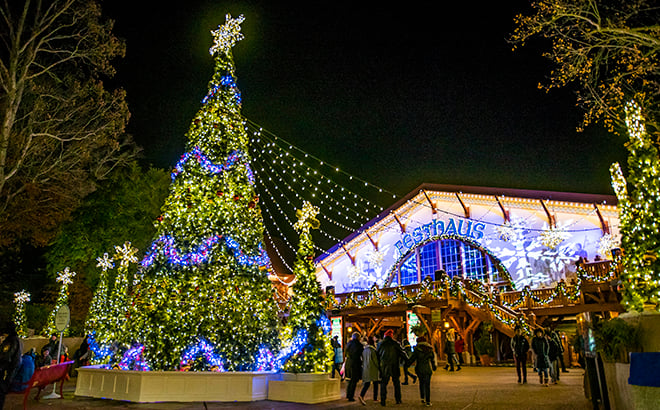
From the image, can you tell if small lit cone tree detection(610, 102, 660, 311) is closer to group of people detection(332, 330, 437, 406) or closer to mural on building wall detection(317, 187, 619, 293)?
group of people detection(332, 330, 437, 406)

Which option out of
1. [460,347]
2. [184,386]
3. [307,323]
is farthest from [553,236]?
[184,386]

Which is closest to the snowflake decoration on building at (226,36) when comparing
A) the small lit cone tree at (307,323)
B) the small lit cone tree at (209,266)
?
the small lit cone tree at (209,266)

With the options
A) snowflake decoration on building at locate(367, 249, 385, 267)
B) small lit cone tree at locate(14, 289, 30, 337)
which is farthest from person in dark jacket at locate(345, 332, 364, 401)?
small lit cone tree at locate(14, 289, 30, 337)

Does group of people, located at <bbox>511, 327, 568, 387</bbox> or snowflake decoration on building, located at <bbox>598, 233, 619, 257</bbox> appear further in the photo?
snowflake decoration on building, located at <bbox>598, 233, 619, 257</bbox>

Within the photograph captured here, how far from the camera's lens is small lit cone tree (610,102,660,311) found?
22.0 ft

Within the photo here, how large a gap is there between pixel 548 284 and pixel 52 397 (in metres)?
19.3

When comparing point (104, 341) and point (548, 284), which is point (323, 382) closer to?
point (104, 341)

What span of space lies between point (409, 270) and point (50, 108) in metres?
18.9

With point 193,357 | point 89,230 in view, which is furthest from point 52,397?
point 89,230

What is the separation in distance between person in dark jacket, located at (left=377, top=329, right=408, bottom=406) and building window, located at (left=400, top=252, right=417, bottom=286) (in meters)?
16.5

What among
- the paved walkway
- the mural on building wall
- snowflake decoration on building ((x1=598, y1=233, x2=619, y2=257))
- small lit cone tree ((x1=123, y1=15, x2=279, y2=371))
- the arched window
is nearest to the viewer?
the paved walkway

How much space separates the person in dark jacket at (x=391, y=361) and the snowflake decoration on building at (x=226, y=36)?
9.25 m

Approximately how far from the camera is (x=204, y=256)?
409 inches

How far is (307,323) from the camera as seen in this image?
9453 mm
